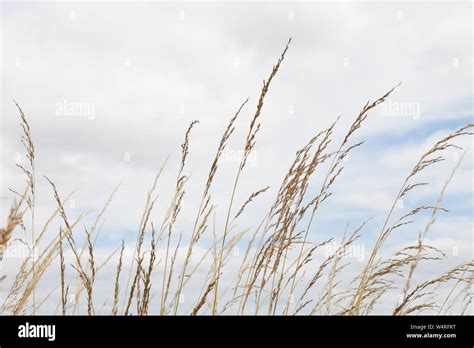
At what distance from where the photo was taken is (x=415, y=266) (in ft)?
7.89
